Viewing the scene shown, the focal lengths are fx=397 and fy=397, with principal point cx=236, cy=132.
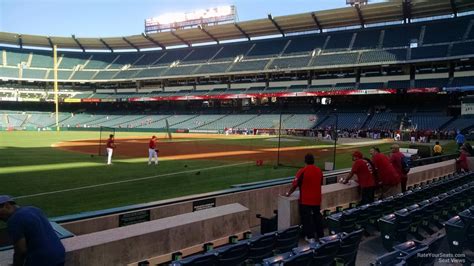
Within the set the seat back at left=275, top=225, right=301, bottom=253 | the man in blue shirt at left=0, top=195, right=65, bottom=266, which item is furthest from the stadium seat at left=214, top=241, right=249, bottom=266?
the man in blue shirt at left=0, top=195, right=65, bottom=266

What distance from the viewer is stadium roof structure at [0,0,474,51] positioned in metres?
51.0

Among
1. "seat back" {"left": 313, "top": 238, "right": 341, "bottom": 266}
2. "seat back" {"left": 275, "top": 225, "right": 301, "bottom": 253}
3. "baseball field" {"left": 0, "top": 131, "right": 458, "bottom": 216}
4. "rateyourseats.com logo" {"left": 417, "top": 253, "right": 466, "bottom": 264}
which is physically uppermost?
"seat back" {"left": 313, "top": 238, "right": 341, "bottom": 266}

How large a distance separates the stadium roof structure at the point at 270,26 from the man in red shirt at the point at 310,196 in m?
48.6

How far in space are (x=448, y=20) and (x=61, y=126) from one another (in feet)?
211

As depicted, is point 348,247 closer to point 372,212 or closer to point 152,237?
point 372,212

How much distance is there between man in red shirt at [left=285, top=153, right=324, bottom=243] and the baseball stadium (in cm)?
18

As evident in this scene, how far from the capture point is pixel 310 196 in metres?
7.64

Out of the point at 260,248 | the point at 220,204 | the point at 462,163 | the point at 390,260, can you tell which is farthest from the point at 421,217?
the point at 462,163

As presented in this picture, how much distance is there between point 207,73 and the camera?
64812 millimetres

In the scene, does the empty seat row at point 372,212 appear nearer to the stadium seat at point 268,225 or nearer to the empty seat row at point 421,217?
the empty seat row at point 421,217

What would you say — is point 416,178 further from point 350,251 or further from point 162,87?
point 162,87

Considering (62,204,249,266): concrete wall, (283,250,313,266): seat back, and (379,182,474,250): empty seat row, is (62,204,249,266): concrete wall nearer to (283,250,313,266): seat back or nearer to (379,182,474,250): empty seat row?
(283,250,313,266): seat back

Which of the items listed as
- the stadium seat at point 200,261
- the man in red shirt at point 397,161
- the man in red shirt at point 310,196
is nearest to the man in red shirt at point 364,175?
the man in red shirt at point 397,161

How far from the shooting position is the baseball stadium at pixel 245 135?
20.7 ft
